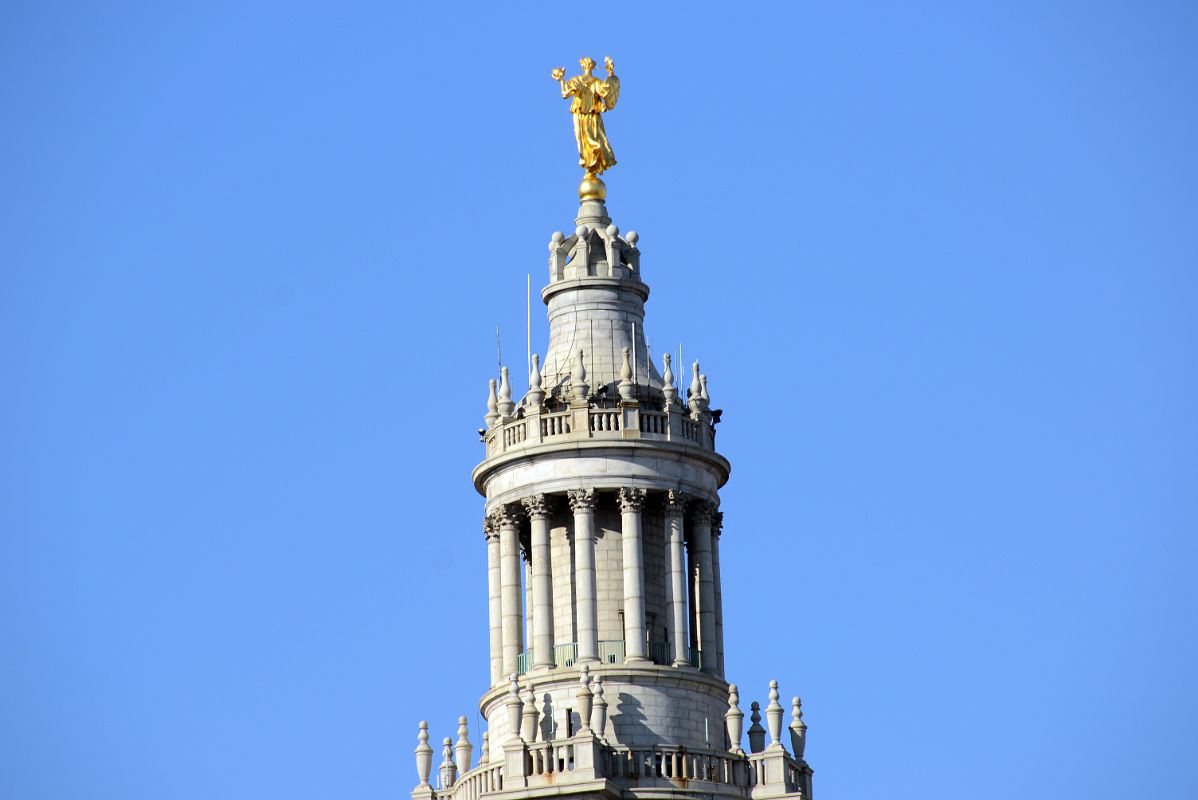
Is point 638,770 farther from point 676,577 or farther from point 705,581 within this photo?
point 705,581

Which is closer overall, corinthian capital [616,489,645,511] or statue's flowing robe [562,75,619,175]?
corinthian capital [616,489,645,511]

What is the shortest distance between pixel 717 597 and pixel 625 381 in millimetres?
6658

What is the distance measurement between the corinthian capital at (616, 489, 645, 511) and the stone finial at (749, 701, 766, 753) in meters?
6.44

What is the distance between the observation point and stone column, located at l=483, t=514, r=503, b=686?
357 feet

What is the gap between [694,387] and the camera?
11081cm

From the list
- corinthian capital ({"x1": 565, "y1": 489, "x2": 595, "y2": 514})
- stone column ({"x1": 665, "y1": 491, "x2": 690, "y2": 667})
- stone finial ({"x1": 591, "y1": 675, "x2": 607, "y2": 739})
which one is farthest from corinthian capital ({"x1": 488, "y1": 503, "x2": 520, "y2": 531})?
stone finial ({"x1": 591, "y1": 675, "x2": 607, "y2": 739})

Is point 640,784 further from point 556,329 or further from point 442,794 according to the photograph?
point 556,329

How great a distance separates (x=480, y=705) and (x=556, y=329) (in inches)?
447

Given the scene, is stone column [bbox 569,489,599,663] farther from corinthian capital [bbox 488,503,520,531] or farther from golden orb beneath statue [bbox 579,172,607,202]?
golden orb beneath statue [bbox 579,172,607,202]

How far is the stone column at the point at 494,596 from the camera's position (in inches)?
4284

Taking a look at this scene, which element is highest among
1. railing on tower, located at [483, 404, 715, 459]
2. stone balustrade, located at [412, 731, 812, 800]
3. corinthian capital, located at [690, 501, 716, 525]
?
railing on tower, located at [483, 404, 715, 459]

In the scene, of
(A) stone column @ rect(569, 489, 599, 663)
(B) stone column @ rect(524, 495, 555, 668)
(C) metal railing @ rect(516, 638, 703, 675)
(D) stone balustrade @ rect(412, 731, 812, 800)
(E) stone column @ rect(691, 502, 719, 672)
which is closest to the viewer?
(D) stone balustrade @ rect(412, 731, 812, 800)

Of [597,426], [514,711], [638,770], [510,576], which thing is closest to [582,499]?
[597,426]

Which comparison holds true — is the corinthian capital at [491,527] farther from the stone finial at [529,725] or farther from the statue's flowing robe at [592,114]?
the statue's flowing robe at [592,114]
